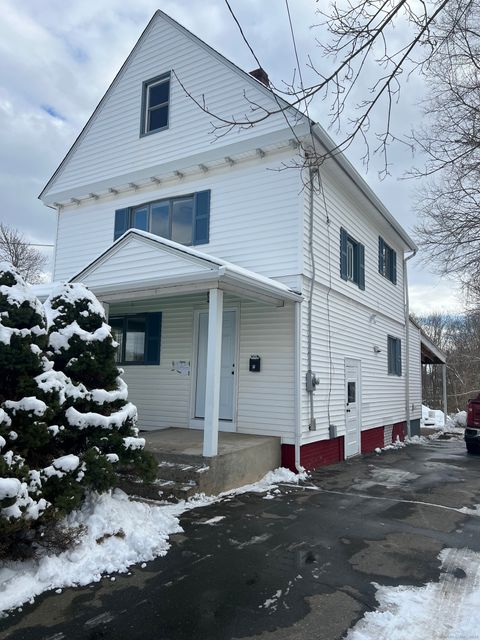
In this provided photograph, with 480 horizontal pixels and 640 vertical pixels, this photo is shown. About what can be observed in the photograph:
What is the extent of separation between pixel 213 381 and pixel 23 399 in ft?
9.93

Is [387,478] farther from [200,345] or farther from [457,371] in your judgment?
[457,371]

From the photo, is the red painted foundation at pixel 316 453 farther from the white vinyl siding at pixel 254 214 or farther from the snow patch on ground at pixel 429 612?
the snow patch on ground at pixel 429 612

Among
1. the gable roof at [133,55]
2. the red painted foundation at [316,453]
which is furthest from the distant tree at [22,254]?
the red painted foundation at [316,453]

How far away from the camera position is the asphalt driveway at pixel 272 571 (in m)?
3.16

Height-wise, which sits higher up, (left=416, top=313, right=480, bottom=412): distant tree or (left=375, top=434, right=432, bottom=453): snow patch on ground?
(left=416, top=313, right=480, bottom=412): distant tree

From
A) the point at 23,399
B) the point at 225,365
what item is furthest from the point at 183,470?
the point at 225,365

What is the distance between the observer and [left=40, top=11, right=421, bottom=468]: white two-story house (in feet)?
26.9

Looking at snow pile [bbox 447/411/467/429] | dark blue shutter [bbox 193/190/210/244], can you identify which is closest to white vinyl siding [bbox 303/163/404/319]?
dark blue shutter [bbox 193/190/210/244]

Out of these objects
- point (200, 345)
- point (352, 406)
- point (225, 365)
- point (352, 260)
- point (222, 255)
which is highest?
point (352, 260)

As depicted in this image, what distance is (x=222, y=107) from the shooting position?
980 cm

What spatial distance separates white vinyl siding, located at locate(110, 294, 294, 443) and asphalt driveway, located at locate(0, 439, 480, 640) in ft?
5.12

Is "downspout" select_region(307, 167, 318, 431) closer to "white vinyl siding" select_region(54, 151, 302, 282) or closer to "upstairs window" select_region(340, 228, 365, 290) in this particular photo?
"white vinyl siding" select_region(54, 151, 302, 282)

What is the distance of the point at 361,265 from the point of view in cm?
1176

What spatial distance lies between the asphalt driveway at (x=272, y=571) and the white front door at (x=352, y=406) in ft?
11.2
